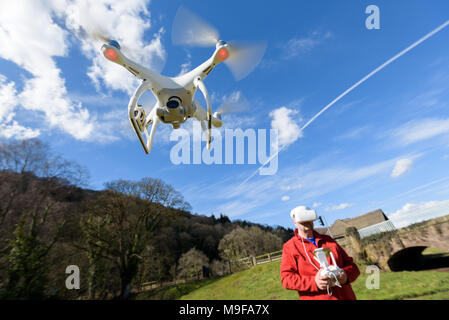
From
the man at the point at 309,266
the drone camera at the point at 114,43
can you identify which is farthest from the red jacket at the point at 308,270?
the drone camera at the point at 114,43

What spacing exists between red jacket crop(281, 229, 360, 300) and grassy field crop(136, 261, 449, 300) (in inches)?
269

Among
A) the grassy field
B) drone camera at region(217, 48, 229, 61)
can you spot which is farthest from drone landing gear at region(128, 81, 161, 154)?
the grassy field

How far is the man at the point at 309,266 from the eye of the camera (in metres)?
1.67

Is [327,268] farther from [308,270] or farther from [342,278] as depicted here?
[308,270]

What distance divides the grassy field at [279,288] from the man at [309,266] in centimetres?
686

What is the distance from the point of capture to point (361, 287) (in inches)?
334

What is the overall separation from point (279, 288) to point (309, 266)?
11.6 m

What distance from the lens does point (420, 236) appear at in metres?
9.83

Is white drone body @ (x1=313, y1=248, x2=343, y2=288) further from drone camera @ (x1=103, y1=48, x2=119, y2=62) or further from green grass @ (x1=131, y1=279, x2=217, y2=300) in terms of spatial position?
green grass @ (x1=131, y1=279, x2=217, y2=300)

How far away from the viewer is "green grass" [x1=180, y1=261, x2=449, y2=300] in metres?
6.73
